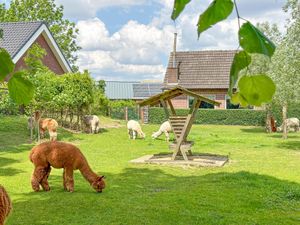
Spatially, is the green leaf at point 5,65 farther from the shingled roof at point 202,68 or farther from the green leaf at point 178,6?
the shingled roof at point 202,68

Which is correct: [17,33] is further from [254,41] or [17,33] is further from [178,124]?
[254,41]

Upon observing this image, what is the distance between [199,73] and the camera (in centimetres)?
4072

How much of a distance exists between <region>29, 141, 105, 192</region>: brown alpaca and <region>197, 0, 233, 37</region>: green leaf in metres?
9.23

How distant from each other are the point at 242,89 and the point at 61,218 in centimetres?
747

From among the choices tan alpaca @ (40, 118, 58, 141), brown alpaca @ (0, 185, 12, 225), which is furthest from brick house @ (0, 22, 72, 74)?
brown alpaca @ (0, 185, 12, 225)

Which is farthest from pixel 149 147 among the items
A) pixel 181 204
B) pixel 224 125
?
pixel 224 125

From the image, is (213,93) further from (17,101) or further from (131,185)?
(17,101)

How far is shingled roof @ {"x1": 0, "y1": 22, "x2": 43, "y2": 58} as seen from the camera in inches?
1051

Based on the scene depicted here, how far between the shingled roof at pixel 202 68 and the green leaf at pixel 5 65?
125 ft

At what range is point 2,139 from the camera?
20.5 metres

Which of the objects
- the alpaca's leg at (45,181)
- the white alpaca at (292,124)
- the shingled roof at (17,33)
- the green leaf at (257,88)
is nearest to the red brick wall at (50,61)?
the shingled roof at (17,33)

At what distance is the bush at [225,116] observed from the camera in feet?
116

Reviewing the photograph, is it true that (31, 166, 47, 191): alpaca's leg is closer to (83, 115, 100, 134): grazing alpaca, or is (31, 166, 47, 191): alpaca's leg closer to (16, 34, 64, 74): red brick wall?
(83, 115, 100, 134): grazing alpaca

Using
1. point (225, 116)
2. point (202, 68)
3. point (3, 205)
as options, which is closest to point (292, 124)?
point (225, 116)
